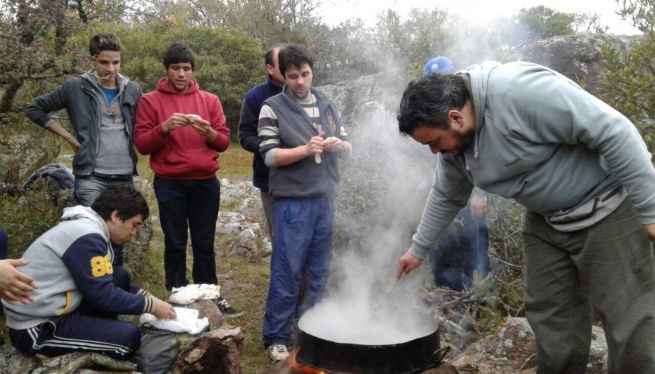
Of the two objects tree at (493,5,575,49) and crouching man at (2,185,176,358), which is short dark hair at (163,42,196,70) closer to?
crouching man at (2,185,176,358)

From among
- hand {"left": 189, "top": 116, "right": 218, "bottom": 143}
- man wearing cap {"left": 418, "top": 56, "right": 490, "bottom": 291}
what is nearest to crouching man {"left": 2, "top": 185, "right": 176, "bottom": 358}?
hand {"left": 189, "top": 116, "right": 218, "bottom": 143}

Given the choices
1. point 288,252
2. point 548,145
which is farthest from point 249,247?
point 548,145

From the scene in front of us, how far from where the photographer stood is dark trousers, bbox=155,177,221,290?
14.0ft

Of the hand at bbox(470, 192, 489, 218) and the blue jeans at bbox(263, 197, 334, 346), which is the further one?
the hand at bbox(470, 192, 489, 218)

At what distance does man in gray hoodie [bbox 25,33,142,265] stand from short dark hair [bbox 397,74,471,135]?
7.86 feet

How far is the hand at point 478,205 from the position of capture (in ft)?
13.9

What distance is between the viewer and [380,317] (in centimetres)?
343

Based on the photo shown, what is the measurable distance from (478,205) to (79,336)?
2.73m

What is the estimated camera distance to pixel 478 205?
4246 mm

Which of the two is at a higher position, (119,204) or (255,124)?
(255,124)

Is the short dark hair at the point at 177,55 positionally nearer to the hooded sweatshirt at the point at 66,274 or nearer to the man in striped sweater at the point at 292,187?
the man in striped sweater at the point at 292,187

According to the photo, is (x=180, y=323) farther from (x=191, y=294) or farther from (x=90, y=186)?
(x=90, y=186)

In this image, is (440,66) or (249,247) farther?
(249,247)

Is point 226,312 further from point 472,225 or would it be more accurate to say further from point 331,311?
point 472,225
